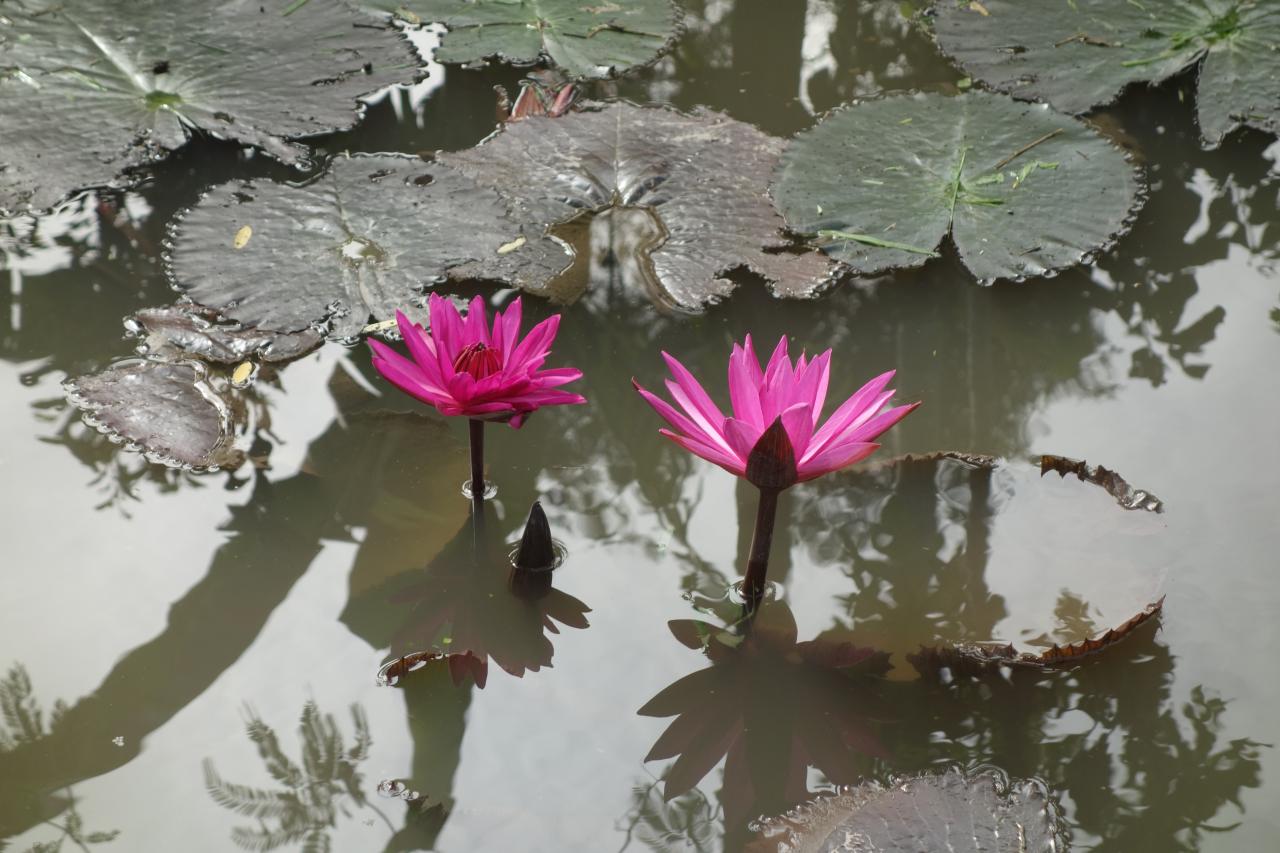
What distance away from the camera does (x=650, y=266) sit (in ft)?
8.48

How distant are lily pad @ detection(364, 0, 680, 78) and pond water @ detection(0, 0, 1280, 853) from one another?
70 centimetres

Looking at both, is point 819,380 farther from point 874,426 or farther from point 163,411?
point 163,411

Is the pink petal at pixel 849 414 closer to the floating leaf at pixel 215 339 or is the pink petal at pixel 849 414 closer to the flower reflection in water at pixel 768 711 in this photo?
the flower reflection in water at pixel 768 711

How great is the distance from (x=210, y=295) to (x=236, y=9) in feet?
3.89

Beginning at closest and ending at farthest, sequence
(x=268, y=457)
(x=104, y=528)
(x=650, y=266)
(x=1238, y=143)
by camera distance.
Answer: (x=104, y=528) → (x=268, y=457) → (x=650, y=266) → (x=1238, y=143)

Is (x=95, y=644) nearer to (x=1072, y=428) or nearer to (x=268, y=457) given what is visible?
(x=268, y=457)

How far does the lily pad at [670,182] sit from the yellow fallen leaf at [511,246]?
0.29 ft

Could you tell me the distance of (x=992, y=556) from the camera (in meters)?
1.97

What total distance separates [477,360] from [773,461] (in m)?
0.50

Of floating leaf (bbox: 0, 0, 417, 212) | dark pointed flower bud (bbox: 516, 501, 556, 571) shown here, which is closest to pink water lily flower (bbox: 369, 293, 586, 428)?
dark pointed flower bud (bbox: 516, 501, 556, 571)

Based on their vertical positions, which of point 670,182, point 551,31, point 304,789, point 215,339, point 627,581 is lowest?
point 304,789

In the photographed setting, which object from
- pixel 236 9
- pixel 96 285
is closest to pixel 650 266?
pixel 96 285

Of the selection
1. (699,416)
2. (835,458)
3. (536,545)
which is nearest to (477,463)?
(536,545)

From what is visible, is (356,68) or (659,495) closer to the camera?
(659,495)
